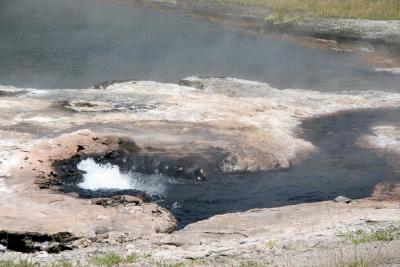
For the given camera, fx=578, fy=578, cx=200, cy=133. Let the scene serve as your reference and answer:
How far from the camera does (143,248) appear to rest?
11523 mm

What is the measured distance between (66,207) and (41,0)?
42719mm

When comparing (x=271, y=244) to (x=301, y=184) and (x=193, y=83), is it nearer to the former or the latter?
(x=301, y=184)

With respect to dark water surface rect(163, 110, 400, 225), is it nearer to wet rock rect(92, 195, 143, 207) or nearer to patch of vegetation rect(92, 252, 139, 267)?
wet rock rect(92, 195, 143, 207)

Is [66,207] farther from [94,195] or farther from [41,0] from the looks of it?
[41,0]

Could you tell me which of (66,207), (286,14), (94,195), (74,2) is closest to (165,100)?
(94,195)

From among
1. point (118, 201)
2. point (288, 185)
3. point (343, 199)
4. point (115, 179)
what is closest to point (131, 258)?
point (118, 201)

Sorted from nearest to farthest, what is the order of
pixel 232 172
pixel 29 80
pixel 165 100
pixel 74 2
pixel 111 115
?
1. pixel 232 172
2. pixel 111 115
3. pixel 165 100
4. pixel 29 80
5. pixel 74 2

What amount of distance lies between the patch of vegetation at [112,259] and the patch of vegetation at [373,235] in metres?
4.13

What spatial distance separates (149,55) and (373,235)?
24816mm

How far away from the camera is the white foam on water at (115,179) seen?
51.5ft

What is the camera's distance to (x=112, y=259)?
10.2m

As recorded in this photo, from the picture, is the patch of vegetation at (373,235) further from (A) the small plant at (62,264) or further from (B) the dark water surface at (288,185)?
(A) the small plant at (62,264)

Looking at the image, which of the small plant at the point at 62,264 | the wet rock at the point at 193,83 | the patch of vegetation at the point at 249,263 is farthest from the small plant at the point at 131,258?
the wet rock at the point at 193,83

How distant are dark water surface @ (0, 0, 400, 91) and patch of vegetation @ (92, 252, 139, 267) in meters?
18.3
